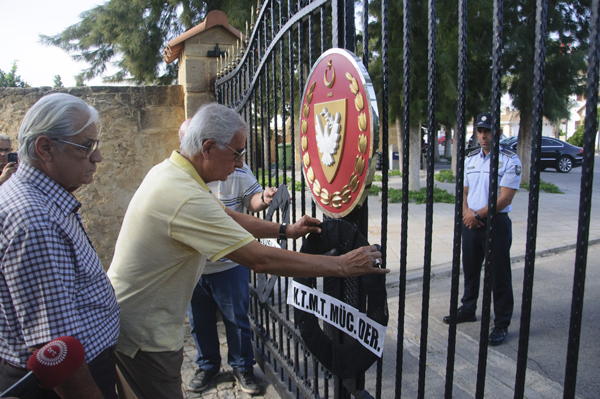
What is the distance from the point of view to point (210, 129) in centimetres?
191

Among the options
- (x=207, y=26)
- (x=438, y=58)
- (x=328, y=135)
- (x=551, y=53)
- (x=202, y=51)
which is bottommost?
(x=328, y=135)

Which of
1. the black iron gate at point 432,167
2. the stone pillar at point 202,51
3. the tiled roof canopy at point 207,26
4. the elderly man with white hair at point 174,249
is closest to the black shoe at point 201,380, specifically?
the black iron gate at point 432,167

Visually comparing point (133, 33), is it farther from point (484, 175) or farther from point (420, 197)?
point (484, 175)

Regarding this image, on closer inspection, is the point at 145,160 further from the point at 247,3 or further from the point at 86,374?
the point at 247,3

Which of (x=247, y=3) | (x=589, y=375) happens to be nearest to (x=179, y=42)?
(x=589, y=375)

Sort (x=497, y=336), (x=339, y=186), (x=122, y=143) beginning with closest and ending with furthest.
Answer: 1. (x=339, y=186)
2. (x=497, y=336)
3. (x=122, y=143)

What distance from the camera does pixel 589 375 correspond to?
3141 mm

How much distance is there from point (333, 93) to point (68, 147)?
1011mm

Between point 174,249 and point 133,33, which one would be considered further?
point 133,33

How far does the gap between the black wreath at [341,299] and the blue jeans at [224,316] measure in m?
0.97

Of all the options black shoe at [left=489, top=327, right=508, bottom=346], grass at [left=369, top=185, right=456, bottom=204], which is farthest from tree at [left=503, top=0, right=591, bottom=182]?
black shoe at [left=489, top=327, right=508, bottom=346]

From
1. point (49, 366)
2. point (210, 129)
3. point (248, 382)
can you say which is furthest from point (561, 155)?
point (49, 366)

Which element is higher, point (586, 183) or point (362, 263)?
point (586, 183)

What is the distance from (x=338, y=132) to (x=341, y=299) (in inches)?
29.8
